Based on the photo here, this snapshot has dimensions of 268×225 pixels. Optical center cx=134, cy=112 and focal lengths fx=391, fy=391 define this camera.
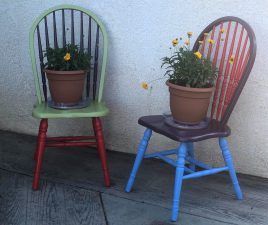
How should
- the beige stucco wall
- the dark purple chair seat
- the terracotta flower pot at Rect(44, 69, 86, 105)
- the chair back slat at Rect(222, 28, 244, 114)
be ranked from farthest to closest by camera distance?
the beige stucco wall → the terracotta flower pot at Rect(44, 69, 86, 105) → the chair back slat at Rect(222, 28, 244, 114) → the dark purple chair seat

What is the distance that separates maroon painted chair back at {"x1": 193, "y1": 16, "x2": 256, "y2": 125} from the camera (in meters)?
1.85

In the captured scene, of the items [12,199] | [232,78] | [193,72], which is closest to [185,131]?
[193,72]

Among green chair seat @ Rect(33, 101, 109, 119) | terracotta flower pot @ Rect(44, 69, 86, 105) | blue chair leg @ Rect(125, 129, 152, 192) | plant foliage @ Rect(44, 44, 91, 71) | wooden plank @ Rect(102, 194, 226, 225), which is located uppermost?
plant foliage @ Rect(44, 44, 91, 71)

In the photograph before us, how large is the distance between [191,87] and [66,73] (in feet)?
2.16

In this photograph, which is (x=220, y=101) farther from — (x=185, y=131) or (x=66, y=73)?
(x=66, y=73)

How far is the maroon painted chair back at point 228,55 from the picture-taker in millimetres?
1845

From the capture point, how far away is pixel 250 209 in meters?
1.97

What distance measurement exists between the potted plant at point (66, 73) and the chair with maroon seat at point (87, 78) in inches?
2.4

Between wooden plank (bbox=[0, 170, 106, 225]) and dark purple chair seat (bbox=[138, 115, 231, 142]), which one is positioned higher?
dark purple chair seat (bbox=[138, 115, 231, 142])

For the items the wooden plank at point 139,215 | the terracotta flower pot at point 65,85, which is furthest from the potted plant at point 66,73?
the wooden plank at point 139,215

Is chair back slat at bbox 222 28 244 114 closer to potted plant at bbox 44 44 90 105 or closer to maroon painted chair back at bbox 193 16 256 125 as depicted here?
maroon painted chair back at bbox 193 16 256 125

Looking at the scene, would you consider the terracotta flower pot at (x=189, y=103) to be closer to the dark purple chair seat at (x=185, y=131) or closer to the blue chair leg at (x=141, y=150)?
the dark purple chair seat at (x=185, y=131)

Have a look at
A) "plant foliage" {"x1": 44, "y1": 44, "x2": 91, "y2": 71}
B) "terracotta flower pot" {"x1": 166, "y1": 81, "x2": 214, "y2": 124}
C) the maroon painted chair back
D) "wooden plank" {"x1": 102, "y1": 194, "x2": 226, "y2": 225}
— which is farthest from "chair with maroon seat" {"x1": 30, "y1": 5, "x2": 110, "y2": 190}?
the maroon painted chair back

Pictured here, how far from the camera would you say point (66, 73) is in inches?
80.1
